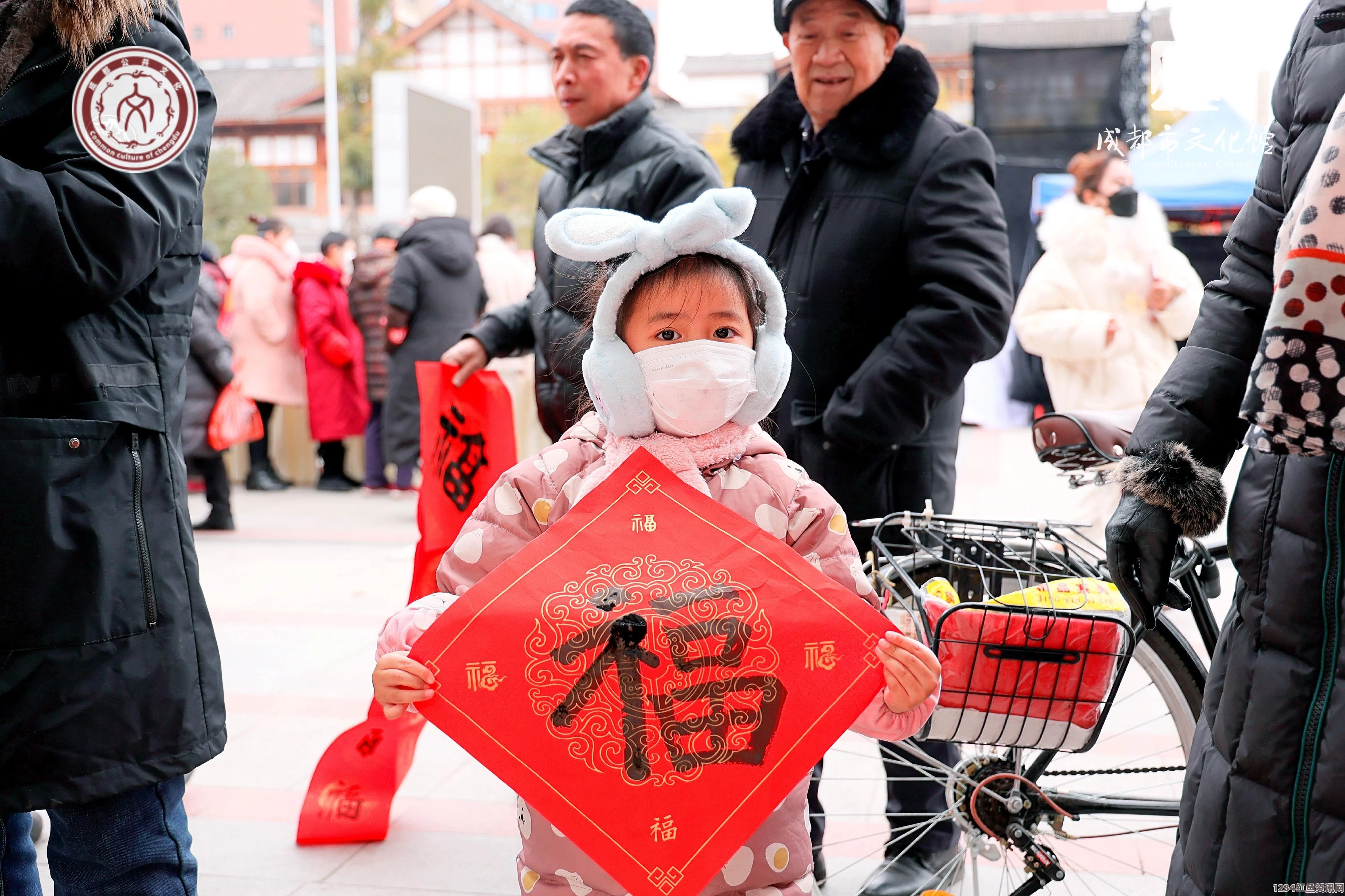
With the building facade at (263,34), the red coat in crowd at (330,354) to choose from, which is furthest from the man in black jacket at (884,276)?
the building facade at (263,34)

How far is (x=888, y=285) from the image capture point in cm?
271

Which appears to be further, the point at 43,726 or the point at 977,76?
the point at 977,76

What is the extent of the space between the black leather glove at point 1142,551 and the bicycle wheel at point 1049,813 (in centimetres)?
71

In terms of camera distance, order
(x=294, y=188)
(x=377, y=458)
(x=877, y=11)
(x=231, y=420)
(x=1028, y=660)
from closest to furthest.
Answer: (x=1028, y=660) → (x=877, y=11) → (x=231, y=420) → (x=377, y=458) → (x=294, y=188)

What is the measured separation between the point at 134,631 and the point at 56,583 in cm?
14

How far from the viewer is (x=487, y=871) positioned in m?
2.90

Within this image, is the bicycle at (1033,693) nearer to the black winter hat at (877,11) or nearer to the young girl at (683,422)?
the young girl at (683,422)

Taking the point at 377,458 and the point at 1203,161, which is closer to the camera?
the point at 1203,161

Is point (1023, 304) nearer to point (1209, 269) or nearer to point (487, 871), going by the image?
Result: point (1209, 269)

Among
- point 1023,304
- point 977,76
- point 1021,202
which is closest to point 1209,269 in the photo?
point 1021,202

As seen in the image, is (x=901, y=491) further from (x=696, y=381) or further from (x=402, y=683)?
(x=402, y=683)

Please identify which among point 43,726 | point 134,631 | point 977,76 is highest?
point 977,76

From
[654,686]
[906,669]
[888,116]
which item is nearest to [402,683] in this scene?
[654,686]

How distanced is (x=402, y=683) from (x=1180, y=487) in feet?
3.48
